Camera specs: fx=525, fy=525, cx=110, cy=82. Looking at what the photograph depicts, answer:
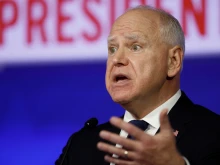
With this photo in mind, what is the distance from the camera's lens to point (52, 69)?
9.10ft

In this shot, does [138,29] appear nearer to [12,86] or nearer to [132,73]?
[132,73]

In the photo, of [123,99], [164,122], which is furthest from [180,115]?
[164,122]

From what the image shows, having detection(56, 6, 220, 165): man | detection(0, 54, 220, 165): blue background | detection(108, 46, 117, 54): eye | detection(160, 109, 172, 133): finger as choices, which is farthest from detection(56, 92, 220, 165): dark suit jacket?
detection(0, 54, 220, 165): blue background

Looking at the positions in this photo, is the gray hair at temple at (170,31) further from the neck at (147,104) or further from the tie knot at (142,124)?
the tie knot at (142,124)

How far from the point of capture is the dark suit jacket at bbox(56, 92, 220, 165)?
1.76 m

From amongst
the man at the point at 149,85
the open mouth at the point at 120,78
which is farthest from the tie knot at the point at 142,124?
the open mouth at the point at 120,78

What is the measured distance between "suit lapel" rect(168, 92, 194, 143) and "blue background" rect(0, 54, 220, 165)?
2.04 feet

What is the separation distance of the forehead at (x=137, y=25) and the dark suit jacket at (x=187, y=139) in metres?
0.29

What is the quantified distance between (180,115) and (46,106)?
1.00 meters

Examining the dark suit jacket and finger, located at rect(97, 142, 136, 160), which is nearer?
finger, located at rect(97, 142, 136, 160)

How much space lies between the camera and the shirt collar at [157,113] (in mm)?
1979

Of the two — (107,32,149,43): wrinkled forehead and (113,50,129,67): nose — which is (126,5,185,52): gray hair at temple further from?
(113,50,129,67): nose

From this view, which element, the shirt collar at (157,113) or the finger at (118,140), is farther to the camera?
the shirt collar at (157,113)

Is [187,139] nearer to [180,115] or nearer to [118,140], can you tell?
[180,115]
